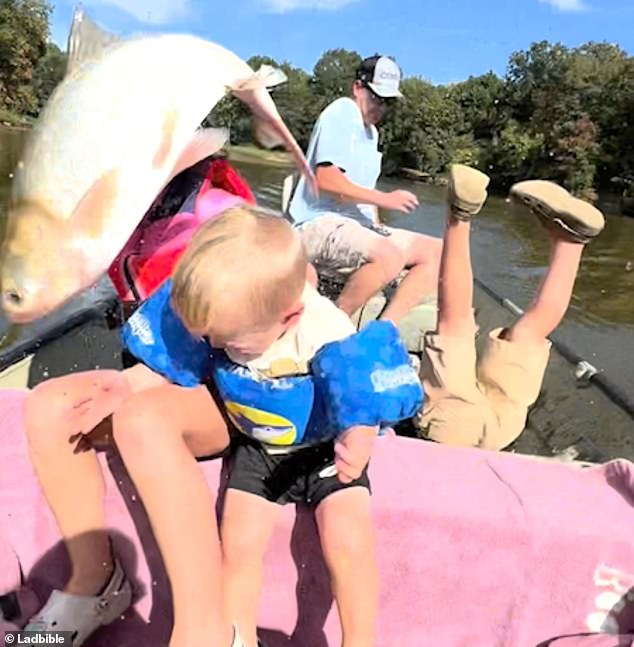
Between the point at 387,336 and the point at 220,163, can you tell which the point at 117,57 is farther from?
the point at 387,336

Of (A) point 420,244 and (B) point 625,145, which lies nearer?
(A) point 420,244

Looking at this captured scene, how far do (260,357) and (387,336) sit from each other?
0.91 ft

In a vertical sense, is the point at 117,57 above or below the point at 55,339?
above

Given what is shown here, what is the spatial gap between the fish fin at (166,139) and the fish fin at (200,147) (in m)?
0.05

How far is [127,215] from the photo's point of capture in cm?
196

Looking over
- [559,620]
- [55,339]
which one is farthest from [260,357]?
[55,339]

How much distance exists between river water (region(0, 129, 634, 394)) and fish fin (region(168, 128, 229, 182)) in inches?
15.3

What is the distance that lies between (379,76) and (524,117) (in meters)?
53.0

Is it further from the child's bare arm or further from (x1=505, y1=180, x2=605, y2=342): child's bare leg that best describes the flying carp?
(x1=505, y1=180, x2=605, y2=342): child's bare leg

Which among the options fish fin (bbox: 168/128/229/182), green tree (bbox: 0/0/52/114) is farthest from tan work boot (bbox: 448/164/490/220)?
green tree (bbox: 0/0/52/114)

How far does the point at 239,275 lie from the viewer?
5.56 feet

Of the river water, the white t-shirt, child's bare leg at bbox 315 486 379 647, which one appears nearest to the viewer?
child's bare leg at bbox 315 486 379 647

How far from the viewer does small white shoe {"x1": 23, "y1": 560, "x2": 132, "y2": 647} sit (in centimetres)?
182

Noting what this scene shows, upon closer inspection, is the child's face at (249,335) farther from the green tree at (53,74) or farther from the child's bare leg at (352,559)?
the green tree at (53,74)
